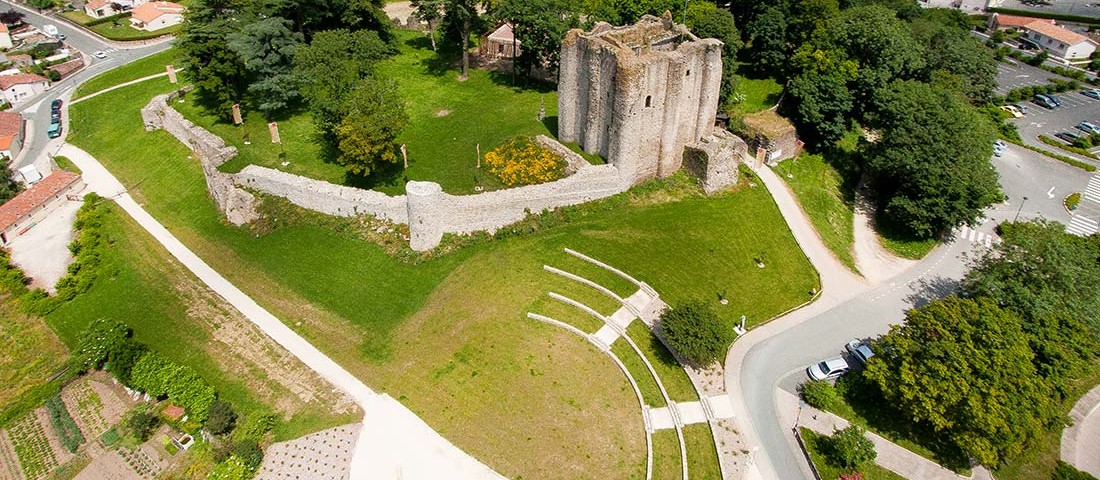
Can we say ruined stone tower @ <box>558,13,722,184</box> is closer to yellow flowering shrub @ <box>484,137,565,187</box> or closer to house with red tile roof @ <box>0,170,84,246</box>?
yellow flowering shrub @ <box>484,137,565,187</box>

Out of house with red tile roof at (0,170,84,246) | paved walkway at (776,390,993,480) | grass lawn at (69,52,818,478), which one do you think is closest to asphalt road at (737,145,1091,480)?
paved walkway at (776,390,993,480)

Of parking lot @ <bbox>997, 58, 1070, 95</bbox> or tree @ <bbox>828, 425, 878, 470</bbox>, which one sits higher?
parking lot @ <bbox>997, 58, 1070, 95</bbox>

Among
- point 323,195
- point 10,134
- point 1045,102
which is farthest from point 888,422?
point 10,134

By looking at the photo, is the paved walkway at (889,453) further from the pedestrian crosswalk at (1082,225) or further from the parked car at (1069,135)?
the parked car at (1069,135)

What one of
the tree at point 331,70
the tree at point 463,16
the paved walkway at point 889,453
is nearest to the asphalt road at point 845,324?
the paved walkway at point 889,453

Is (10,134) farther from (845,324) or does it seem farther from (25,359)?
(845,324)

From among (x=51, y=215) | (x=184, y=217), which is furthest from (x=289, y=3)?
(x=51, y=215)
